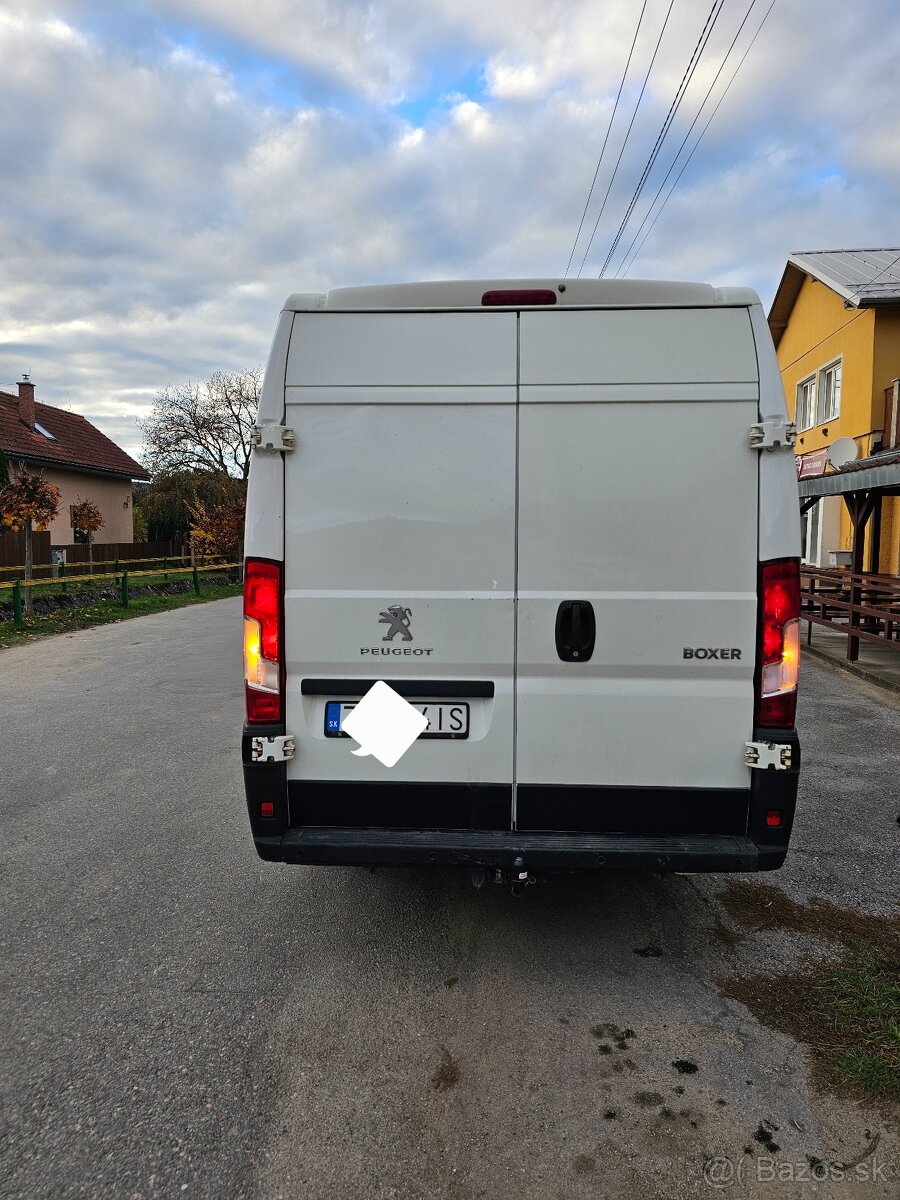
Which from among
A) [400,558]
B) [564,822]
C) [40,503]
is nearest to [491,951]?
[564,822]

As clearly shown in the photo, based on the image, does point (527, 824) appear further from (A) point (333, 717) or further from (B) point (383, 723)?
(A) point (333, 717)

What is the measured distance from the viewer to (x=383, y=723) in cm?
302

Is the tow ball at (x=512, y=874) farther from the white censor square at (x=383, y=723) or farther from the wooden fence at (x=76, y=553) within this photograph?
the wooden fence at (x=76, y=553)

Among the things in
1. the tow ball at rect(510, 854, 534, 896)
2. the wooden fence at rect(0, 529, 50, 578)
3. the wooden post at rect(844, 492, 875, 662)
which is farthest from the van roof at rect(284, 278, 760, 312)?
the wooden fence at rect(0, 529, 50, 578)

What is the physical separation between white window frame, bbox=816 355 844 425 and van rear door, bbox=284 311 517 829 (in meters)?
19.2

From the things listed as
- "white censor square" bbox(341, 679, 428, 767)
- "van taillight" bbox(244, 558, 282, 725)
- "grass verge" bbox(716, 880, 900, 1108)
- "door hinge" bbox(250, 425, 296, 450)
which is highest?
"door hinge" bbox(250, 425, 296, 450)

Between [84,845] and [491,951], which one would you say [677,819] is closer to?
[491,951]

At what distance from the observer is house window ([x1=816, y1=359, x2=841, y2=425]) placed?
1969 centimetres

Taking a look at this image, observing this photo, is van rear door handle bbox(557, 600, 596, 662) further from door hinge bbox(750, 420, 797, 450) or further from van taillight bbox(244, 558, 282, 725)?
van taillight bbox(244, 558, 282, 725)

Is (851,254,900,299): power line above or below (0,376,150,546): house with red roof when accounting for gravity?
above

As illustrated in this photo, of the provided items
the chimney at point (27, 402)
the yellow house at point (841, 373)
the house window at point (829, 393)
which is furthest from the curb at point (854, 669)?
the chimney at point (27, 402)

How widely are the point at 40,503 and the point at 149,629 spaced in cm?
358

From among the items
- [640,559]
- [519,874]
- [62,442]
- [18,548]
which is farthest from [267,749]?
[62,442]

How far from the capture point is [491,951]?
3.34 m
